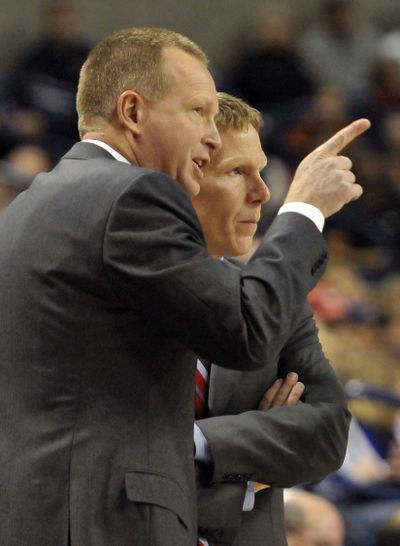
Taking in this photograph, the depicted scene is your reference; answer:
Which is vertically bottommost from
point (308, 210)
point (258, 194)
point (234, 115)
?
point (258, 194)

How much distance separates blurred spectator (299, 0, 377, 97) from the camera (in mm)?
10938

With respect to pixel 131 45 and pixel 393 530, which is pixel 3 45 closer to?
pixel 393 530

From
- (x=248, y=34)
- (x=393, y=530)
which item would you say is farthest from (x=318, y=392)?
(x=248, y=34)

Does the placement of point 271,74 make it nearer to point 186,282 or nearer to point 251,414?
point 251,414

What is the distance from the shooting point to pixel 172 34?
2.62 m

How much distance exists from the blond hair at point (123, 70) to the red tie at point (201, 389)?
71 centimetres

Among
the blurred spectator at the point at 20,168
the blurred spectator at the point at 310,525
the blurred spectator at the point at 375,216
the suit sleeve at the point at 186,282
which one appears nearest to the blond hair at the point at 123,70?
the suit sleeve at the point at 186,282

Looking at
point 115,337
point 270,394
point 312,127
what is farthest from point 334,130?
point 115,337

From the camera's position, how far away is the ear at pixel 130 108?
99.2 inches

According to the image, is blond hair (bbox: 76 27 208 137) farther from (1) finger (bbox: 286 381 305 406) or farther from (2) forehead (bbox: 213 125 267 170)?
(1) finger (bbox: 286 381 305 406)

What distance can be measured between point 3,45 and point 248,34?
7.79 feet

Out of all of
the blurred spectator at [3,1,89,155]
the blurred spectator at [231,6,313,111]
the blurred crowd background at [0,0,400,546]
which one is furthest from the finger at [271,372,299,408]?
the blurred spectator at [231,6,313,111]

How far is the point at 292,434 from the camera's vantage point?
9.68ft

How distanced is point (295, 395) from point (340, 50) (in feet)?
27.8
